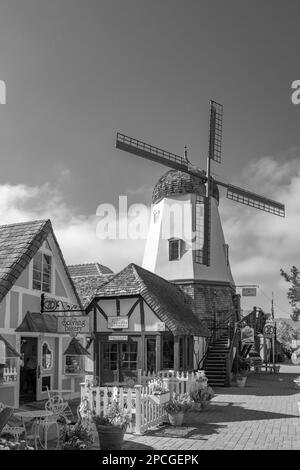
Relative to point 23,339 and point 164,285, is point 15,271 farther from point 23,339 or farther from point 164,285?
point 164,285

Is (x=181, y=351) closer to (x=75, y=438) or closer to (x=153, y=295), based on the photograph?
(x=153, y=295)

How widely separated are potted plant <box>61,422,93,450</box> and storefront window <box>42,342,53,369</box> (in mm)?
6303

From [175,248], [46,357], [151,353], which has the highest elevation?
[175,248]

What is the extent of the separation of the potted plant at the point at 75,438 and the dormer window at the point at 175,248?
21.7 metres

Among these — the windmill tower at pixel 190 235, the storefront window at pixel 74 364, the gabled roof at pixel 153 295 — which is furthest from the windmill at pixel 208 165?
the storefront window at pixel 74 364

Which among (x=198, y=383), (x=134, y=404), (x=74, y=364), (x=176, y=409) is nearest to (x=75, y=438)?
(x=134, y=404)

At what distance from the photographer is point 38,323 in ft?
44.0

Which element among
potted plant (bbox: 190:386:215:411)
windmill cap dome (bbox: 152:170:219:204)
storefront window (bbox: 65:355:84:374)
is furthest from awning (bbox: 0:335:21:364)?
windmill cap dome (bbox: 152:170:219:204)

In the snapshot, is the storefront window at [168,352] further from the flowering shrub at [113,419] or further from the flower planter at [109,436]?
the flower planter at [109,436]

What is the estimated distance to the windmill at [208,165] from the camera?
30031 mm

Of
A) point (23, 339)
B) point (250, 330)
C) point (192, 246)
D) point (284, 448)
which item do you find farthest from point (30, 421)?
point (250, 330)

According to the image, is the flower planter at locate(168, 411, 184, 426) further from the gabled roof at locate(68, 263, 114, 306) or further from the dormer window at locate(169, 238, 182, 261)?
the dormer window at locate(169, 238, 182, 261)

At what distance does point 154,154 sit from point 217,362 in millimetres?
13310

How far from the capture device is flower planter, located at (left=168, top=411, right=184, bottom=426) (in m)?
11.5
